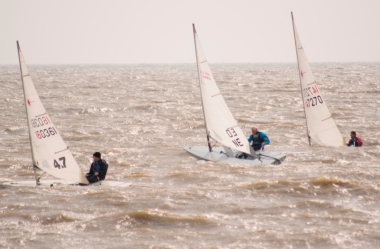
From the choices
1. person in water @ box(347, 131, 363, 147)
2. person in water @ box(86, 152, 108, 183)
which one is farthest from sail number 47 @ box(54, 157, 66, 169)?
person in water @ box(347, 131, 363, 147)

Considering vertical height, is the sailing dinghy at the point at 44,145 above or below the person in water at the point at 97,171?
above

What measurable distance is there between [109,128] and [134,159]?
8688 millimetres

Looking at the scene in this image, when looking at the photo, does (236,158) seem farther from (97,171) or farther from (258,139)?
(97,171)

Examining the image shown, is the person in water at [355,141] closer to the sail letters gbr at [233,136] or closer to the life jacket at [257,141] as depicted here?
the life jacket at [257,141]

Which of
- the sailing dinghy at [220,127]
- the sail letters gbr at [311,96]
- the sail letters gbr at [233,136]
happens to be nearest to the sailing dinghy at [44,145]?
the sailing dinghy at [220,127]

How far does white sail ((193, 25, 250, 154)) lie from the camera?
19641mm

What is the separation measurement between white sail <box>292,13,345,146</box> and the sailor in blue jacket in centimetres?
158

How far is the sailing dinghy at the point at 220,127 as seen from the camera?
Result: 1961 cm

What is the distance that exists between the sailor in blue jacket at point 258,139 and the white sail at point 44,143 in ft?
23.6

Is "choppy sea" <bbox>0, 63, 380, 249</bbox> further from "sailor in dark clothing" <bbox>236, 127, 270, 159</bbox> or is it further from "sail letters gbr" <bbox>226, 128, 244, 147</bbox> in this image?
"sailor in dark clothing" <bbox>236, 127, 270, 159</bbox>

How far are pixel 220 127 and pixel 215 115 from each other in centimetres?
45

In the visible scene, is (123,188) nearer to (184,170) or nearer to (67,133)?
(184,170)

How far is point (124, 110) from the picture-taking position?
3947 centimetres

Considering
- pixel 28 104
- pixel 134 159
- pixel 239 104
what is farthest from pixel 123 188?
pixel 239 104
